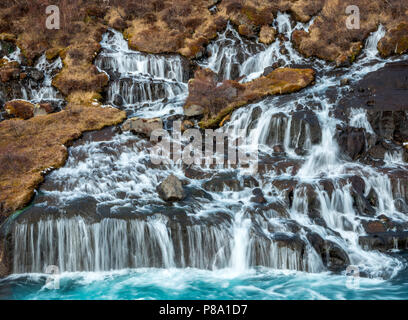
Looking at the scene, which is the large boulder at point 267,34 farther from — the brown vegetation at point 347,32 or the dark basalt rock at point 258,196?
the dark basalt rock at point 258,196

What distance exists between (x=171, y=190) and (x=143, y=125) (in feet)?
18.0

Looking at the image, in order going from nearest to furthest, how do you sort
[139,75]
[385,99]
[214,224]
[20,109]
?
1. [214,224]
2. [385,99]
3. [20,109]
4. [139,75]

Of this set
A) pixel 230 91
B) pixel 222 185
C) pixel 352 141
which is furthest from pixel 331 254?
pixel 230 91

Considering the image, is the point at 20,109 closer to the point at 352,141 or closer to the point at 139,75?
the point at 139,75

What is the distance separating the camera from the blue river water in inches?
366

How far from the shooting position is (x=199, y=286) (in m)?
9.77

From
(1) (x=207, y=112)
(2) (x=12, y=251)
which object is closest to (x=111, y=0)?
(1) (x=207, y=112)

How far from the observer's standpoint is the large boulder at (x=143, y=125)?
1628cm

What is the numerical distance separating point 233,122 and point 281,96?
10.4 ft

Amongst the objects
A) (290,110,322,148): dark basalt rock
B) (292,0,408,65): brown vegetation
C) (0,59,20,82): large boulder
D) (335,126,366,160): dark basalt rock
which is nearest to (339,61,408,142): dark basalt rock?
(335,126,366,160): dark basalt rock

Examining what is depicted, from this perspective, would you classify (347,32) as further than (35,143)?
Yes

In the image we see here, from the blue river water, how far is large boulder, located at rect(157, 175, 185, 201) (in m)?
2.53

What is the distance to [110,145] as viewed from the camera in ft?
51.0
